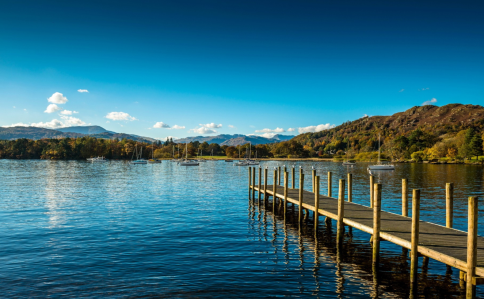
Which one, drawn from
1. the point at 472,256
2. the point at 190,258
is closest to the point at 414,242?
the point at 472,256

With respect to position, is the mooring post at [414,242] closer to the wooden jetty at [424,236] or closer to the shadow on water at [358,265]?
the wooden jetty at [424,236]

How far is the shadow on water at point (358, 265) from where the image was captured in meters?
13.3

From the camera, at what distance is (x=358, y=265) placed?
640 inches

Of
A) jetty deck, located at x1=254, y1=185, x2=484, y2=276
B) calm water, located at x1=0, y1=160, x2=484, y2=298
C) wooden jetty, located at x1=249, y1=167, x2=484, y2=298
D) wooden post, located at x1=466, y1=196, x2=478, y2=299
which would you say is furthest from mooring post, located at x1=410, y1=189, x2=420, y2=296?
wooden post, located at x1=466, y1=196, x2=478, y2=299

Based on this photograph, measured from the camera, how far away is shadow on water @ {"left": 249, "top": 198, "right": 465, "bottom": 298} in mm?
13344

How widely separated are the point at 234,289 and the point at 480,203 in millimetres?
32343

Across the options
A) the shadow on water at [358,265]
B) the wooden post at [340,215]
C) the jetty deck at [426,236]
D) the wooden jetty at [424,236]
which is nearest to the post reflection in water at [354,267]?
the shadow on water at [358,265]

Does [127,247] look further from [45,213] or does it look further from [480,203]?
[480,203]

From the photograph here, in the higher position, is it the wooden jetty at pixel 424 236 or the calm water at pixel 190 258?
the wooden jetty at pixel 424 236

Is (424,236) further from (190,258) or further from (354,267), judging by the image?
(190,258)

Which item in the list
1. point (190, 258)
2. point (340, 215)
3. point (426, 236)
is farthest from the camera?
point (340, 215)

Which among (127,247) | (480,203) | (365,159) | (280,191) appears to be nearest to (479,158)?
(365,159)

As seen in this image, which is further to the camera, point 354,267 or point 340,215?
point 340,215

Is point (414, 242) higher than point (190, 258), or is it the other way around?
point (414, 242)
